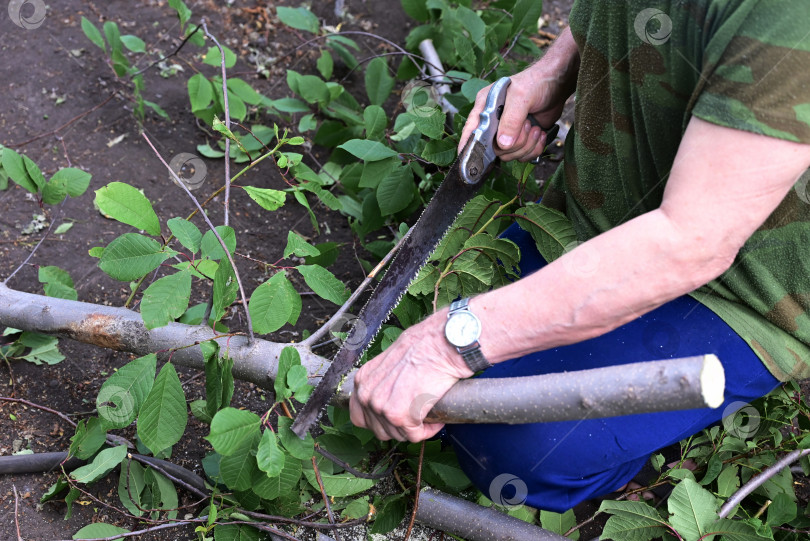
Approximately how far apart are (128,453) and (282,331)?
666 mm

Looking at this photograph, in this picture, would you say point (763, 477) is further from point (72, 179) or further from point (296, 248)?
point (72, 179)

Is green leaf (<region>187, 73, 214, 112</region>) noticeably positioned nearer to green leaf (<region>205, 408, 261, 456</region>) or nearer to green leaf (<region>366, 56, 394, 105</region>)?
green leaf (<region>366, 56, 394, 105</region>)

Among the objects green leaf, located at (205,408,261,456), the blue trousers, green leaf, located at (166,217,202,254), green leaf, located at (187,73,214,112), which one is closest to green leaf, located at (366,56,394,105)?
green leaf, located at (187,73,214,112)

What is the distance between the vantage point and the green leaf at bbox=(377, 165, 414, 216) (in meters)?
2.37

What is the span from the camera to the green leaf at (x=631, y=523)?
178cm

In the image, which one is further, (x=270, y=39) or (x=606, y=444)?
(x=270, y=39)

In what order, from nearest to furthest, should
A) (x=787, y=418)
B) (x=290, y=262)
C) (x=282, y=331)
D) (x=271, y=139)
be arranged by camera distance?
1. (x=787, y=418)
2. (x=282, y=331)
3. (x=290, y=262)
4. (x=271, y=139)

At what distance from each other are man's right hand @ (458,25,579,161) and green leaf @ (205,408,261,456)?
88 cm

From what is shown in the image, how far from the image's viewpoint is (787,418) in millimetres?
2049

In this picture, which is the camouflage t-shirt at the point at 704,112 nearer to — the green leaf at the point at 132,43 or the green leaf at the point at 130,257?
the green leaf at the point at 130,257

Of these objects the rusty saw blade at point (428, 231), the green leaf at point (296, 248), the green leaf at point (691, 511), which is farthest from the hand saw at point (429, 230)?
the green leaf at point (691, 511)

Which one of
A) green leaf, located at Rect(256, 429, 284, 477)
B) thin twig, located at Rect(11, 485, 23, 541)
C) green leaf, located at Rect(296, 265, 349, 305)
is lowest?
thin twig, located at Rect(11, 485, 23, 541)

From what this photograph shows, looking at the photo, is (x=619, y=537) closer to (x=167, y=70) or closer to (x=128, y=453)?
(x=128, y=453)

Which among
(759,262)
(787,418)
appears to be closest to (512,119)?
(759,262)
